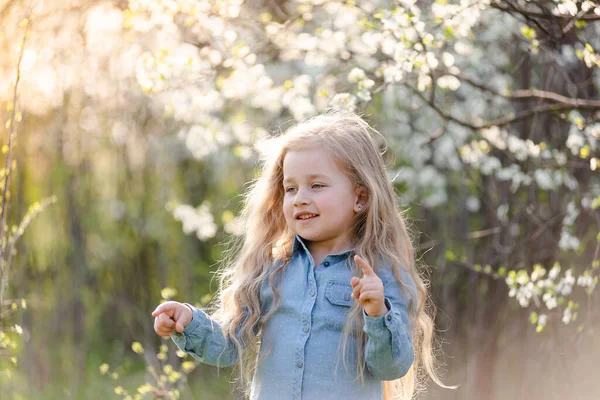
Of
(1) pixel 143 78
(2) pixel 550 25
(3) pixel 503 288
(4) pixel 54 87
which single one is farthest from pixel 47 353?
(2) pixel 550 25

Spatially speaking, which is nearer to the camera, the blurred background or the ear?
the ear

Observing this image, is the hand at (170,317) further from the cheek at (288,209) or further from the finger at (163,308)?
the cheek at (288,209)

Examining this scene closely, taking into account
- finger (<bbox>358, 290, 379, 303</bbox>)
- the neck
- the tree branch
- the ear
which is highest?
finger (<bbox>358, 290, 379, 303</bbox>)

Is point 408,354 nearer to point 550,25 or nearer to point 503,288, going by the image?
point 550,25

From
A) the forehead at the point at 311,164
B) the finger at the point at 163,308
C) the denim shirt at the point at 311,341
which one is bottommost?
the denim shirt at the point at 311,341

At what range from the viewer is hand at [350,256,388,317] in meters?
1.81

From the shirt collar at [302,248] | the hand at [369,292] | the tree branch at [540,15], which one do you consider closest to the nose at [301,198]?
the shirt collar at [302,248]

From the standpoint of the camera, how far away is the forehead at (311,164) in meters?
2.11

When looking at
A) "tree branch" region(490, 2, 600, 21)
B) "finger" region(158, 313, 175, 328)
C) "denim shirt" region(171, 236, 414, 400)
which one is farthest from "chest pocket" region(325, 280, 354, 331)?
"tree branch" region(490, 2, 600, 21)

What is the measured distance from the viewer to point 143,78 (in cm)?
352

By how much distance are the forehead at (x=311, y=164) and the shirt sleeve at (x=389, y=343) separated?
34 centimetres

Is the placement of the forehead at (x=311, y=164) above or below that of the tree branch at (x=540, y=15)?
above

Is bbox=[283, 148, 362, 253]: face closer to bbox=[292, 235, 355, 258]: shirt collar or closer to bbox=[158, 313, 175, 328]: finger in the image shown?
bbox=[292, 235, 355, 258]: shirt collar

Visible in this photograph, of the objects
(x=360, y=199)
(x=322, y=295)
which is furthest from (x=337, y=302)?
(x=360, y=199)
